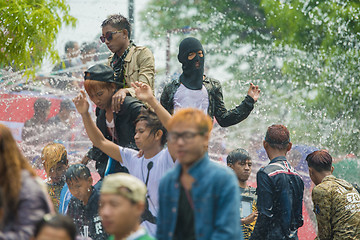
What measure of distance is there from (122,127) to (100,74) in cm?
51

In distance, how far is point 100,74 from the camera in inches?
210

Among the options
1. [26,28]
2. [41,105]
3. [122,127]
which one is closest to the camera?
[122,127]

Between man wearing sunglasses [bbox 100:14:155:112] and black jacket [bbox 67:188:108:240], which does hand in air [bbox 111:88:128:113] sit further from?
black jacket [bbox 67:188:108:240]

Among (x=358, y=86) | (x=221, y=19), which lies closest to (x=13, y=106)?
(x=358, y=86)

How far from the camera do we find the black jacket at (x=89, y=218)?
5.75 metres

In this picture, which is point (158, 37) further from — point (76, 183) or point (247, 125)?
point (76, 183)

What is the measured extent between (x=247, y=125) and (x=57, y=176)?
7.04 m

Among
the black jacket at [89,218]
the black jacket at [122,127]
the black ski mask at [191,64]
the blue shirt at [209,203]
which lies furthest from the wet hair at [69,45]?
the blue shirt at [209,203]

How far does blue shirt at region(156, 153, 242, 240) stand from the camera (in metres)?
3.40

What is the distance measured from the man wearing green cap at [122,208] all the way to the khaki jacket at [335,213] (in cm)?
297

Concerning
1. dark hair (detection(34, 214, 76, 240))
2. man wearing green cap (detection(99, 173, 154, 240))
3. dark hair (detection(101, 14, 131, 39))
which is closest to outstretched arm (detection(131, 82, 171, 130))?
dark hair (detection(101, 14, 131, 39))

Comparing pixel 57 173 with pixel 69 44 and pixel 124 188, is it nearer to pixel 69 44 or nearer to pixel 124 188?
pixel 124 188

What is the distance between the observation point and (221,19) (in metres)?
20.8

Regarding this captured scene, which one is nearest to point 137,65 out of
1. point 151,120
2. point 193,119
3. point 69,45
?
point 151,120
